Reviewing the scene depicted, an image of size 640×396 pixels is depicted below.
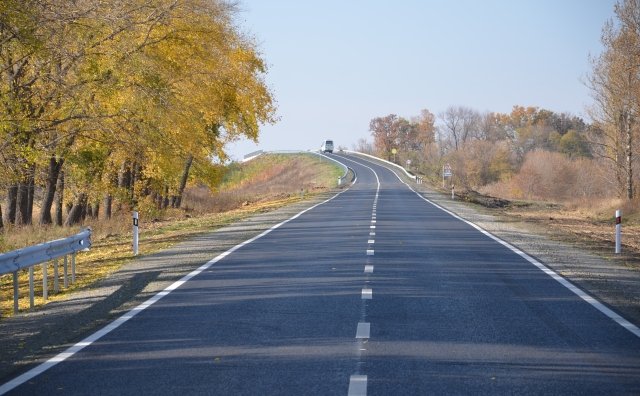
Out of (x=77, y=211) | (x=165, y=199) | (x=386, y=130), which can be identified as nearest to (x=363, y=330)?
(x=77, y=211)

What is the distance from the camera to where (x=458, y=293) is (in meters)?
12.7

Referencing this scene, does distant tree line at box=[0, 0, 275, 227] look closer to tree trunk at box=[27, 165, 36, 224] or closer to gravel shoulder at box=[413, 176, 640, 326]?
tree trunk at box=[27, 165, 36, 224]

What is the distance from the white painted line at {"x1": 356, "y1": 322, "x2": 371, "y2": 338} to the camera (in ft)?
30.8

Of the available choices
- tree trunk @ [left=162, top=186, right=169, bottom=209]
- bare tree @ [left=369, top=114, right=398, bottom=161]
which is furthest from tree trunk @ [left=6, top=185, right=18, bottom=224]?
bare tree @ [left=369, top=114, right=398, bottom=161]

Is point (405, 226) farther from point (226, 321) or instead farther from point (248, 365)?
point (248, 365)

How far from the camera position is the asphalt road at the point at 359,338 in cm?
735

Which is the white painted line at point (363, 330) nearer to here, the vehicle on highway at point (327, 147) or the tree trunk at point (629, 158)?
the tree trunk at point (629, 158)

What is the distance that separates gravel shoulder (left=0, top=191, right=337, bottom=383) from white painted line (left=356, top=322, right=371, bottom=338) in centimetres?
308

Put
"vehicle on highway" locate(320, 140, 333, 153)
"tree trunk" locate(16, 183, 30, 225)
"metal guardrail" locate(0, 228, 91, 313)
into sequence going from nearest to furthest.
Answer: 1. "metal guardrail" locate(0, 228, 91, 313)
2. "tree trunk" locate(16, 183, 30, 225)
3. "vehicle on highway" locate(320, 140, 333, 153)

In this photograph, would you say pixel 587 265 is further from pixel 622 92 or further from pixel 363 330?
pixel 622 92

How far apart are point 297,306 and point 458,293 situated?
2.61 metres

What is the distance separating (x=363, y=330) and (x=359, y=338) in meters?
0.47

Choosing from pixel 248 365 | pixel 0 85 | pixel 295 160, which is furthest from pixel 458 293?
pixel 295 160

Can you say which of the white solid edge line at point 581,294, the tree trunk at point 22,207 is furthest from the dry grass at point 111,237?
the white solid edge line at point 581,294
